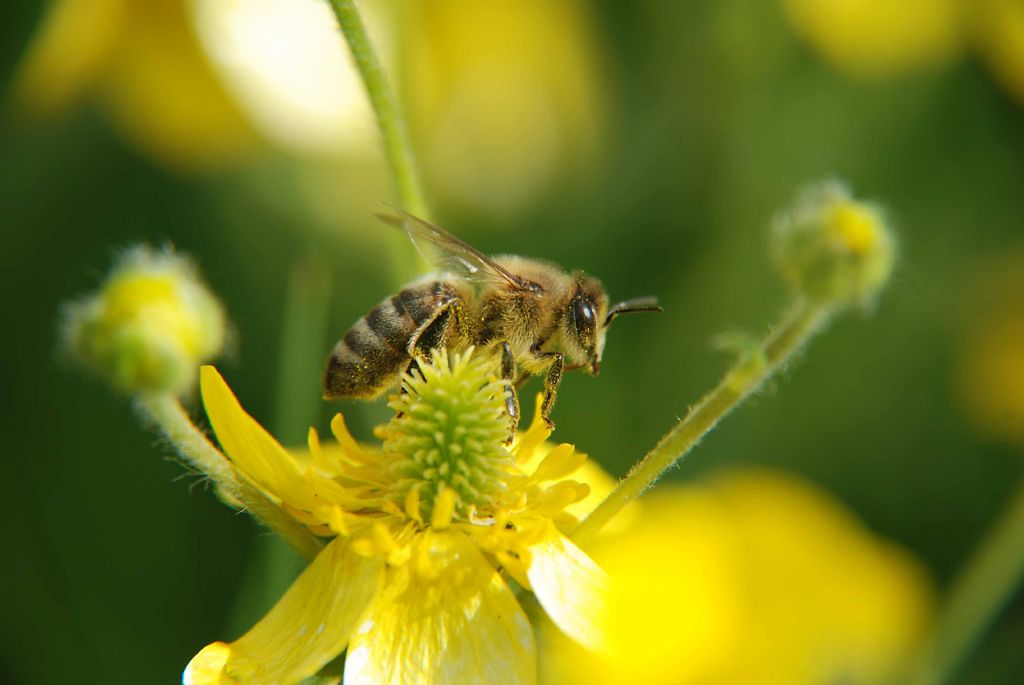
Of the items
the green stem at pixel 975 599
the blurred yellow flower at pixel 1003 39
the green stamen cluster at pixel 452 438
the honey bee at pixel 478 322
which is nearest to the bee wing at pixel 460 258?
the honey bee at pixel 478 322

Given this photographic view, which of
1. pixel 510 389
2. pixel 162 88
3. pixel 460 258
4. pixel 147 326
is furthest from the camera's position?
pixel 162 88

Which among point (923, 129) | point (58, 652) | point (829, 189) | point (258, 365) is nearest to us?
point (829, 189)

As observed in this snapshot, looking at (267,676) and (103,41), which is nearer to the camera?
(267,676)

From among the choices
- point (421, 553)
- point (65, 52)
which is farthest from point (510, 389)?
point (65, 52)

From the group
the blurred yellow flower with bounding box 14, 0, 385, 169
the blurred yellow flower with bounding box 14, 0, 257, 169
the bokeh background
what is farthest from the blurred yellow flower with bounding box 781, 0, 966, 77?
the blurred yellow flower with bounding box 14, 0, 257, 169

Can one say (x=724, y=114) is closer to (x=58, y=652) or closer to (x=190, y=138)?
(x=190, y=138)

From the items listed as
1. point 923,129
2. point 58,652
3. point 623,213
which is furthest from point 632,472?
point 923,129

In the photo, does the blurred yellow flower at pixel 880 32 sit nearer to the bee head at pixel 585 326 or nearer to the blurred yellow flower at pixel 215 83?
the blurred yellow flower at pixel 215 83

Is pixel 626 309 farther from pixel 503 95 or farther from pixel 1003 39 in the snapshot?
pixel 503 95
